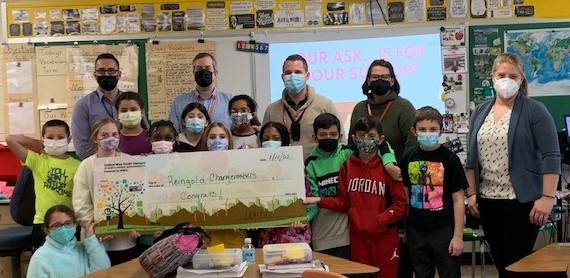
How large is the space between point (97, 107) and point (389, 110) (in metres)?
1.91

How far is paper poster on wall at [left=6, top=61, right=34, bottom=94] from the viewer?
5848mm

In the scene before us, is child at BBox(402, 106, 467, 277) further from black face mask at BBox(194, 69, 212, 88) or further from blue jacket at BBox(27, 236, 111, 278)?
blue jacket at BBox(27, 236, 111, 278)

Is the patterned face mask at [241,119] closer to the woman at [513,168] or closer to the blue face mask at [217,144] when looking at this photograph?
the blue face mask at [217,144]

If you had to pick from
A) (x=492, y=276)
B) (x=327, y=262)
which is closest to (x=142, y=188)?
(x=327, y=262)

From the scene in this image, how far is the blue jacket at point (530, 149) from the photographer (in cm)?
334

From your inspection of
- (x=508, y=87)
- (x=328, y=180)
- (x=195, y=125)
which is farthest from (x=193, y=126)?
(x=508, y=87)

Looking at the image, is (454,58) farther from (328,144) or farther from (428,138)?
(328,144)

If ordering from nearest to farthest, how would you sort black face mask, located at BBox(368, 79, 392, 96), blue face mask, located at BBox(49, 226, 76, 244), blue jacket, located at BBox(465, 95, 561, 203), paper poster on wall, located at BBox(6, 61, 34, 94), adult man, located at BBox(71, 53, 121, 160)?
blue face mask, located at BBox(49, 226, 76, 244) → blue jacket, located at BBox(465, 95, 561, 203) → black face mask, located at BBox(368, 79, 392, 96) → adult man, located at BBox(71, 53, 121, 160) → paper poster on wall, located at BBox(6, 61, 34, 94)

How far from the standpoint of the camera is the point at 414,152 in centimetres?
355

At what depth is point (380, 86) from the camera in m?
3.78

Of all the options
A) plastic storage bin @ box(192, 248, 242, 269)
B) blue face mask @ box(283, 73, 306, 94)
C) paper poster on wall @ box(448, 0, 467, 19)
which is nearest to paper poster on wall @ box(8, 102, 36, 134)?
blue face mask @ box(283, 73, 306, 94)

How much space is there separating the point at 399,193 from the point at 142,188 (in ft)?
4.78

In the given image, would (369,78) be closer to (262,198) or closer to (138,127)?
(262,198)

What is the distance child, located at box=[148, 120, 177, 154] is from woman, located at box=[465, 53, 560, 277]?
177 cm
